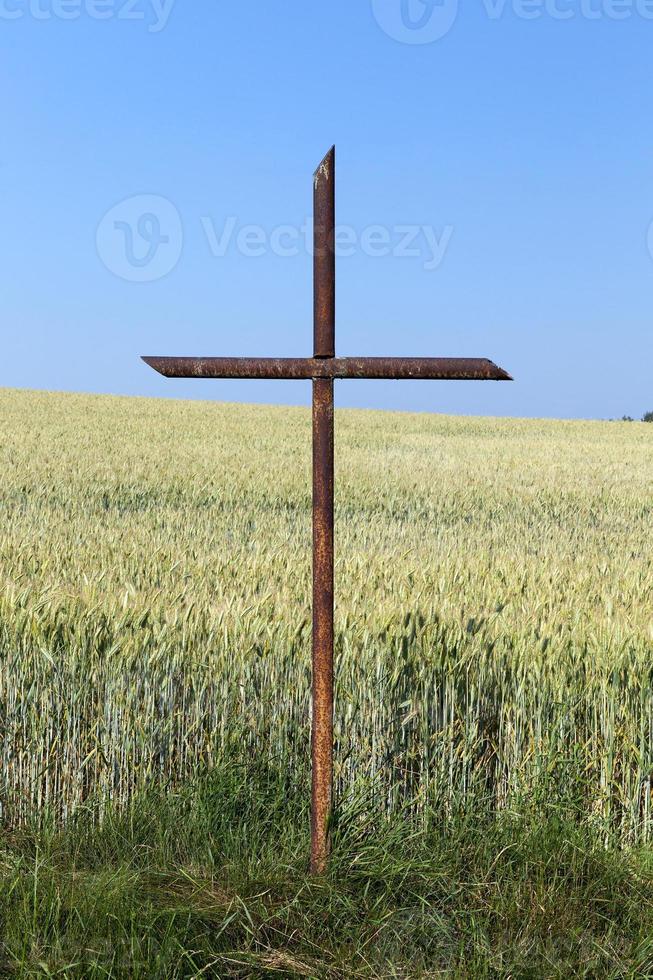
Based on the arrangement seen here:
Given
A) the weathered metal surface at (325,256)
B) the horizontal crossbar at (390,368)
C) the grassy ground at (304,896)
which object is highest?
the weathered metal surface at (325,256)

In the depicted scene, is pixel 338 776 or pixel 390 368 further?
pixel 338 776

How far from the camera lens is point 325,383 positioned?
2.80m

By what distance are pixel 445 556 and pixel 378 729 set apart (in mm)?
3173

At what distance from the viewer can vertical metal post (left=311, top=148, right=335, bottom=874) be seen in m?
2.76

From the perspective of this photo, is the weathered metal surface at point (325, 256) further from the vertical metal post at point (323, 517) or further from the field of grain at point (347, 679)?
the field of grain at point (347, 679)

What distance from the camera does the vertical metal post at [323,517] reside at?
9.06 feet

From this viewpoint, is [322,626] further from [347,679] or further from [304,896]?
[304,896]

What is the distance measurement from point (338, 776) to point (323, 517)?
114 centimetres

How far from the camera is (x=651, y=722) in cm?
339

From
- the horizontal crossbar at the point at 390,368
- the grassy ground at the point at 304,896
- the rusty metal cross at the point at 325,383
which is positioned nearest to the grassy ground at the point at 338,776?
the grassy ground at the point at 304,896

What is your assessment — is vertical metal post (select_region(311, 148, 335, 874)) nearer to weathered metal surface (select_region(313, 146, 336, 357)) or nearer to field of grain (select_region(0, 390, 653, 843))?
weathered metal surface (select_region(313, 146, 336, 357))

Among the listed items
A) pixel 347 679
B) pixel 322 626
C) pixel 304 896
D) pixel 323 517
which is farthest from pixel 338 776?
pixel 323 517

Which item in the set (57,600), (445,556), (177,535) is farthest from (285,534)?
(57,600)

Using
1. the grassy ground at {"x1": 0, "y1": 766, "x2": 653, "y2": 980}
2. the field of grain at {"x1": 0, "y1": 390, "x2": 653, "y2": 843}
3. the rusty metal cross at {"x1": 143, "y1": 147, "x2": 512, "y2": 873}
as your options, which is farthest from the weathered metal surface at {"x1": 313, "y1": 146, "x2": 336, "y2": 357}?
the grassy ground at {"x1": 0, "y1": 766, "x2": 653, "y2": 980}
